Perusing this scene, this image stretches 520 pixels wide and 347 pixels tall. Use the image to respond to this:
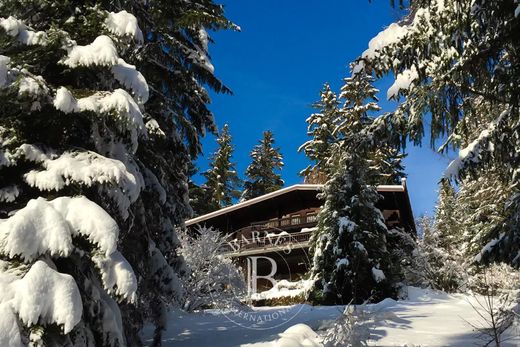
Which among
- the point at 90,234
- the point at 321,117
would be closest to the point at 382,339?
the point at 90,234

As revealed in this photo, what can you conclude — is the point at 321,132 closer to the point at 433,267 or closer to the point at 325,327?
the point at 433,267

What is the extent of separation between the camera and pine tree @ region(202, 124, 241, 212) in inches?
1823

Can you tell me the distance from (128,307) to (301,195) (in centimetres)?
2340

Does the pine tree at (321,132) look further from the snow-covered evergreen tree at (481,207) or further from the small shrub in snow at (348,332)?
the small shrub in snow at (348,332)

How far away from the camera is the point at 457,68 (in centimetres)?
677

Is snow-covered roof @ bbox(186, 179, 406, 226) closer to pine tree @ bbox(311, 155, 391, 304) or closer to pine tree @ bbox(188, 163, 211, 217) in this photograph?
pine tree @ bbox(311, 155, 391, 304)

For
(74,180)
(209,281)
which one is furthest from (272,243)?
(74,180)

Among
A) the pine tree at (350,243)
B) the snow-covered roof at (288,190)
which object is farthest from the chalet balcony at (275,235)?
the pine tree at (350,243)

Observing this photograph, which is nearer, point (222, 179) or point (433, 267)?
point (433, 267)

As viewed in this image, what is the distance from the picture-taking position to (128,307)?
6.66 metres

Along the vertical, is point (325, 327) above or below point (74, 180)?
below

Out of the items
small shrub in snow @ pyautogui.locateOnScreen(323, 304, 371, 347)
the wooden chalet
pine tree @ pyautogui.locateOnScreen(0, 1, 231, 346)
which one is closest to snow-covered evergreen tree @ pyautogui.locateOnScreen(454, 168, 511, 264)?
the wooden chalet

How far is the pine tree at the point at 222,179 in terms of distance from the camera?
152ft

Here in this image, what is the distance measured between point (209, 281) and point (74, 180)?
10.1 metres
